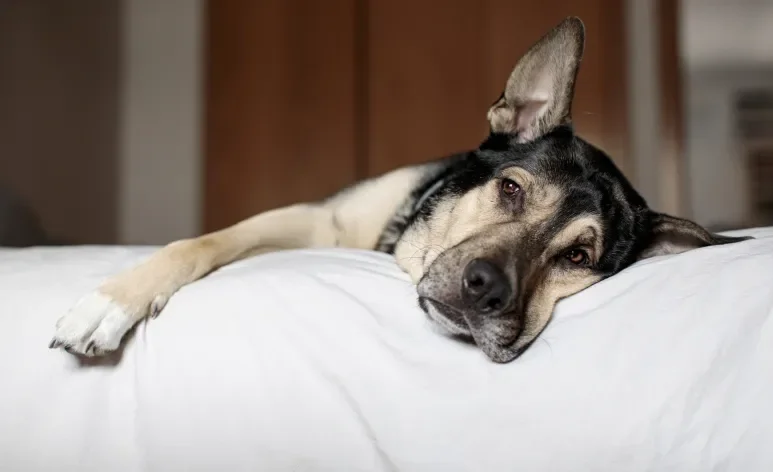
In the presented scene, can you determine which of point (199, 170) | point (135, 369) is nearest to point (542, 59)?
point (135, 369)

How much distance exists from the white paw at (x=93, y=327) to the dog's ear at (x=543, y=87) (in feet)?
3.09

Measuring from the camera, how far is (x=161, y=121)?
13.4 feet

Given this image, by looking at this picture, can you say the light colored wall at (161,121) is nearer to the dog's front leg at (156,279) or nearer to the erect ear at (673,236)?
the dog's front leg at (156,279)

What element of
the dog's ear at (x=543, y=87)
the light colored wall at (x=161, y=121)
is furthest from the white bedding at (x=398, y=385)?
the light colored wall at (x=161, y=121)

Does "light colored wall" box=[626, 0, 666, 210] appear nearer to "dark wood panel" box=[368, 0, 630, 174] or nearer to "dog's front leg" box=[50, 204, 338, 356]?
"dark wood panel" box=[368, 0, 630, 174]

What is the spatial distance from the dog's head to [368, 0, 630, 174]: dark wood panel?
2218mm

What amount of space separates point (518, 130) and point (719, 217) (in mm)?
2832

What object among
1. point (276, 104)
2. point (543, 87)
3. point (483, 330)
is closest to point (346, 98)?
point (276, 104)

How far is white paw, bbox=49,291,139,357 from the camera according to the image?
1.09 meters

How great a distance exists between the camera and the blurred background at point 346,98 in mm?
3732

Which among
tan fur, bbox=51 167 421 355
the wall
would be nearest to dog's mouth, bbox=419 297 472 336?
tan fur, bbox=51 167 421 355

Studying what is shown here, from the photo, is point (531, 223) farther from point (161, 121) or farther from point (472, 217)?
point (161, 121)

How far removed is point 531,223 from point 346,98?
272 cm

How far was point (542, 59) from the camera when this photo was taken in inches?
60.2
